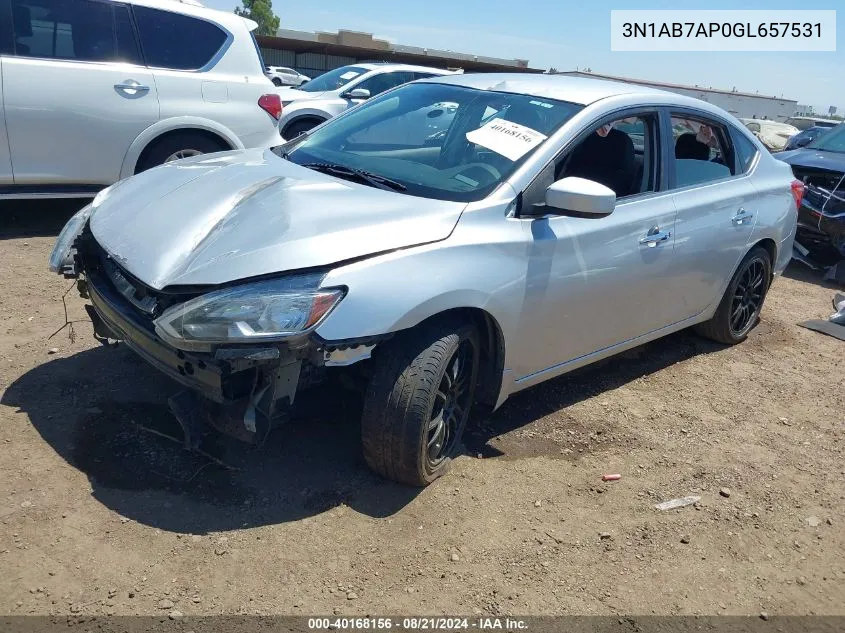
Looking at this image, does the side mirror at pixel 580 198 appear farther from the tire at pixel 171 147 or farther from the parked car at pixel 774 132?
the parked car at pixel 774 132

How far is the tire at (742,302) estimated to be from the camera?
5059mm

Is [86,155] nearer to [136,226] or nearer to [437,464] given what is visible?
[136,226]

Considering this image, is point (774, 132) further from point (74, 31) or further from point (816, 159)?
point (74, 31)

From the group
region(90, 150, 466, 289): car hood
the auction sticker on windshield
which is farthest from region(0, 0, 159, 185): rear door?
the auction sticker on windshield

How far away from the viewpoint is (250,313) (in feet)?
8.69

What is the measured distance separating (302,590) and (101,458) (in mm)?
1151

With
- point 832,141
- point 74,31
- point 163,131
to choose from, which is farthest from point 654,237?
point 832,141

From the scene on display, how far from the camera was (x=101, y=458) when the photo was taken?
3143 mm

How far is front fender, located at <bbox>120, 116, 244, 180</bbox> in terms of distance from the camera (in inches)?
248

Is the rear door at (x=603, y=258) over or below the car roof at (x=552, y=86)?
below

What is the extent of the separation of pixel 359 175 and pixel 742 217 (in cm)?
266

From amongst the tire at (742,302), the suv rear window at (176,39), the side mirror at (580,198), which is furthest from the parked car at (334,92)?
the side mirror at (580,198)

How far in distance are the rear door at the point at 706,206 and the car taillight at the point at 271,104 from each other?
153 inches

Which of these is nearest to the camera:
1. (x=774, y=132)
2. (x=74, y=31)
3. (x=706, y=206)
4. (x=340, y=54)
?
(x=706, y=206)
